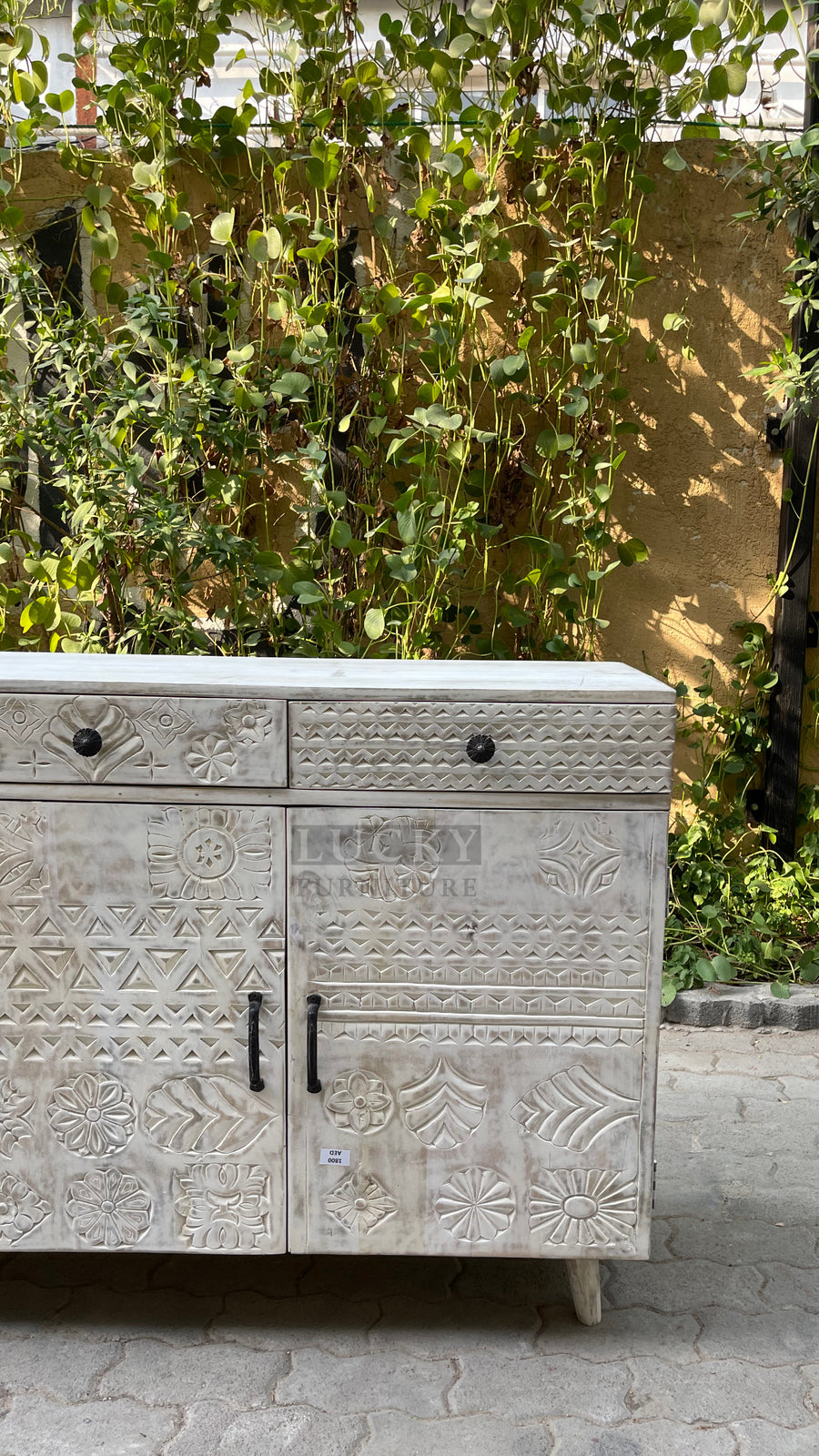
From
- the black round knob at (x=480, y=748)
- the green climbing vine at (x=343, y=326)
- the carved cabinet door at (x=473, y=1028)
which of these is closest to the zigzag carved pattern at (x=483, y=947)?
the carved cabinet door at (x=473, y=1028)

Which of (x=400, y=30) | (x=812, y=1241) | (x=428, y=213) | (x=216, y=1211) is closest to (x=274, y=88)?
(x=400, y=30)

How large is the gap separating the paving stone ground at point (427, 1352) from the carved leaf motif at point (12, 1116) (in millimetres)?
325

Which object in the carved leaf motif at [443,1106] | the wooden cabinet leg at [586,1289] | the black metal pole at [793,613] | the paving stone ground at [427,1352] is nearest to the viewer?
the paving stone ground at [427,1352]

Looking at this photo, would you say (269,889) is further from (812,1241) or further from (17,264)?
(17,264)

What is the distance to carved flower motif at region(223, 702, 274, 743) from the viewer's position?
4.93ft

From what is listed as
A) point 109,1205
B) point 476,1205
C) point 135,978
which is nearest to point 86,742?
point 135,978

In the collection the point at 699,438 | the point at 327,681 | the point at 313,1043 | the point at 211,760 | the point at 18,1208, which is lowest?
the point at 18,1208

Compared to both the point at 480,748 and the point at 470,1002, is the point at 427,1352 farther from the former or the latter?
the point at 480,748

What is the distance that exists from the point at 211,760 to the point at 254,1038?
0.40m

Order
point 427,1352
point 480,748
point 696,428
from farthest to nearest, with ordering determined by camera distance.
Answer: point 696,428
point 427,1352
point 480,748

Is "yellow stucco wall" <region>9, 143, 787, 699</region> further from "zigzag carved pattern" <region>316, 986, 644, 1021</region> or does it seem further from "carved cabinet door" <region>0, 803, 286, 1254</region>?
"carved cabinet door" <region>0, 803, 286, 1254</region>

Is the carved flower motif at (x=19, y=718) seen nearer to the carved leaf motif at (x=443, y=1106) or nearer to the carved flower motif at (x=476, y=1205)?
the carved leaf motif at (x=443, y=1106)

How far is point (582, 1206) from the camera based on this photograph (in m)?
1.54

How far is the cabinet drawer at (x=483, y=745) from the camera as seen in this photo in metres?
1.49
